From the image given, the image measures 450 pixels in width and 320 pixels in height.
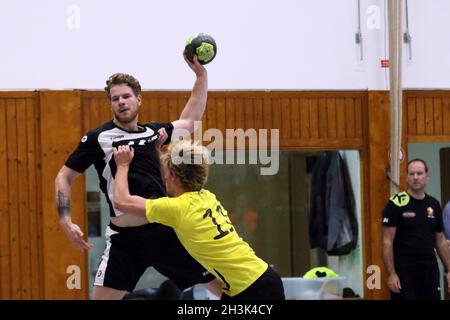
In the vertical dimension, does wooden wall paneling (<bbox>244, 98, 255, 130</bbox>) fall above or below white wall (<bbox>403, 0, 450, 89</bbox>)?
below

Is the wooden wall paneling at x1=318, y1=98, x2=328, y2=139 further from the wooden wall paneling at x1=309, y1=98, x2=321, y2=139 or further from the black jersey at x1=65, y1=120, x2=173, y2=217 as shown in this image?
the black jersey at x1=65, y1=120, x2=173, y2=217

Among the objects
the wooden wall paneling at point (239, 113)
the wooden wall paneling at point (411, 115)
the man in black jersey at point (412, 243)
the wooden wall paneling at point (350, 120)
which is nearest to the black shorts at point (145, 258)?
the man in black jersey at point (412, 243)

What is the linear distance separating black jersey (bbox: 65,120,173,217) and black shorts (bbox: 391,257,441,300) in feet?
11.7

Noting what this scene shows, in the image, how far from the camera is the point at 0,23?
33.8 ft

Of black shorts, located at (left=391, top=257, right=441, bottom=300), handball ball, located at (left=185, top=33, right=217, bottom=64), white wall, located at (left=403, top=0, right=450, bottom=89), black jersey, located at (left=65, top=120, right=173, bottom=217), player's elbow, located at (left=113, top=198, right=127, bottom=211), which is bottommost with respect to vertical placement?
black shorts, located at (left=391, top=257, right=441, bottom=300)

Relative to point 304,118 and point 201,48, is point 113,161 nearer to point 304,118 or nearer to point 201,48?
point 201,48

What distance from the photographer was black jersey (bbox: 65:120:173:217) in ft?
22.3

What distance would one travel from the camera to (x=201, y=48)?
23.4ft

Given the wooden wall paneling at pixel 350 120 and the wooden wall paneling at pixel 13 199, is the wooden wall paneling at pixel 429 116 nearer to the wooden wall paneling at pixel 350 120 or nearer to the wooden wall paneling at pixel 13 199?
the wooden wall paneling at pixel 350 120

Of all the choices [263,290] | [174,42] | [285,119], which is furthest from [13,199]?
[263,290]

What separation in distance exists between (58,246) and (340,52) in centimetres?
381

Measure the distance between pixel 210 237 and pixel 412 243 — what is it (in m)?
4.01

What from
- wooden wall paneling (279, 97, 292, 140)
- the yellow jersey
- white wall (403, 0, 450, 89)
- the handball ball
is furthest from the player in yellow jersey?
white wall (403, 0, 450, 89)

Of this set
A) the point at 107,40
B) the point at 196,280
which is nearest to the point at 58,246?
the point at 107,40
